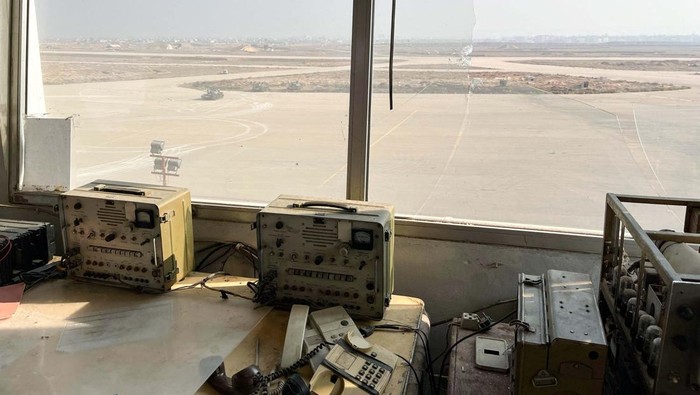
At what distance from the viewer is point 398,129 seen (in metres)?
2.16

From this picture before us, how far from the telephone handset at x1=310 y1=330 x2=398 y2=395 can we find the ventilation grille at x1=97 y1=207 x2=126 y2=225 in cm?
91

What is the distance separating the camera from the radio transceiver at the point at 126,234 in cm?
187

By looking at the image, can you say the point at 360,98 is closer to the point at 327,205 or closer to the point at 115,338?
the point at 327,205

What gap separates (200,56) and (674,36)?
1840mm

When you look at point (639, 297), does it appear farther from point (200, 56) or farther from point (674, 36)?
point (200, 56)

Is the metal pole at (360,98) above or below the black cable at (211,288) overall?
above

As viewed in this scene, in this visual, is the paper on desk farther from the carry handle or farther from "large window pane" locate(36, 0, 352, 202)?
the carry handle

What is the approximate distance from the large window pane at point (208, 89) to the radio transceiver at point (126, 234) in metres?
0.43

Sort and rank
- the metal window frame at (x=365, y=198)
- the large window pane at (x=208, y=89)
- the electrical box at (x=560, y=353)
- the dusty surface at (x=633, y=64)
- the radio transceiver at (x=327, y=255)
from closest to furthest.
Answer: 1. the electrical box at (x=560, y=353)
2. the radio transceiver at (x=327, y=255)
3. the dusty surface at (x=633, y=64)
4. the metal window frame at (x=365, y=198)
5. the large window pane at (x=208, y=89)

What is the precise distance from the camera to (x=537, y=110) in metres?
2.02

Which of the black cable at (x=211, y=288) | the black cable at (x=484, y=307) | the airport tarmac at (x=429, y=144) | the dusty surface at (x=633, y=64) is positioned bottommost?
the black cable at (x=484, y=307)

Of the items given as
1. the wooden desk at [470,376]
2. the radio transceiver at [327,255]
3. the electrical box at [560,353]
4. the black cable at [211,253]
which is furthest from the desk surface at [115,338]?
the electrical box at [560,353]

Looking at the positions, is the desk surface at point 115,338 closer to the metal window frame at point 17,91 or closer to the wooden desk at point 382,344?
the wooden desk at point 382,344

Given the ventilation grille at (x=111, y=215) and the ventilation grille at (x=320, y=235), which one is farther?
the ventilation grille at (x=111, y=215)
